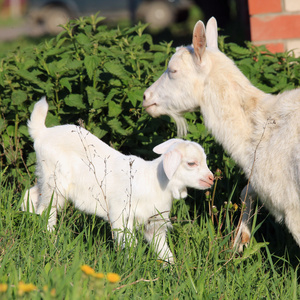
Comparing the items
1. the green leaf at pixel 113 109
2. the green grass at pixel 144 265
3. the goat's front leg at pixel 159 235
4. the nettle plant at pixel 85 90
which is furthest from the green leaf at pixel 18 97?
the goat's front leg at pixel 159 235

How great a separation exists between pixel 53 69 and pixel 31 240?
1.82 m

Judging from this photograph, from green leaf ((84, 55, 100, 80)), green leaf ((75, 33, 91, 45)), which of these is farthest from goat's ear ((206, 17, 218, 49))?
green leaf ((75, 33, 91, 45))

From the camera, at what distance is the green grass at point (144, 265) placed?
3.38 meters

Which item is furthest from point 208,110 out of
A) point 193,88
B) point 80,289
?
point 80,289

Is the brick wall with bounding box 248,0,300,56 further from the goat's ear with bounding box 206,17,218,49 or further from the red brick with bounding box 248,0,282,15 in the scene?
the goat's ear with bounding box 206,17,218,49

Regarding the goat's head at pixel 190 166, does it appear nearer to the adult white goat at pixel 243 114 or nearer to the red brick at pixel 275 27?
the adult white goat at pixel 243 114

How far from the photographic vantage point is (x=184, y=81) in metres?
4.13

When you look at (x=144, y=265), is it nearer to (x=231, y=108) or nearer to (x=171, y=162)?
(x=171, y=162)

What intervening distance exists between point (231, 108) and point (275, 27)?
2827mm

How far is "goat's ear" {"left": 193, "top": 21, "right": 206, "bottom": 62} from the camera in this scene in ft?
12.8

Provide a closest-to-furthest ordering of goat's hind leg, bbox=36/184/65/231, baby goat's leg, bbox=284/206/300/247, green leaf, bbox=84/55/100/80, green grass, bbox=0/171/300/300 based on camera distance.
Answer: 1. green grass, bbox=0/171/300/300
2. baby goat's leg, bbox=284/206/300/247
3. goat's hind leg, bbox=36/184/65/231
4. green leaf, bbox=84/55/100/80

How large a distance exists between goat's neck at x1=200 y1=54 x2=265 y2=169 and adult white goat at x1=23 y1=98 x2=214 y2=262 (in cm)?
21

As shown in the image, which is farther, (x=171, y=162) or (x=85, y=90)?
(x=85, y=90)

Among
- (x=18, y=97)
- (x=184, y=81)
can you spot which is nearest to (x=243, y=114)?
(x=184, y=81)
